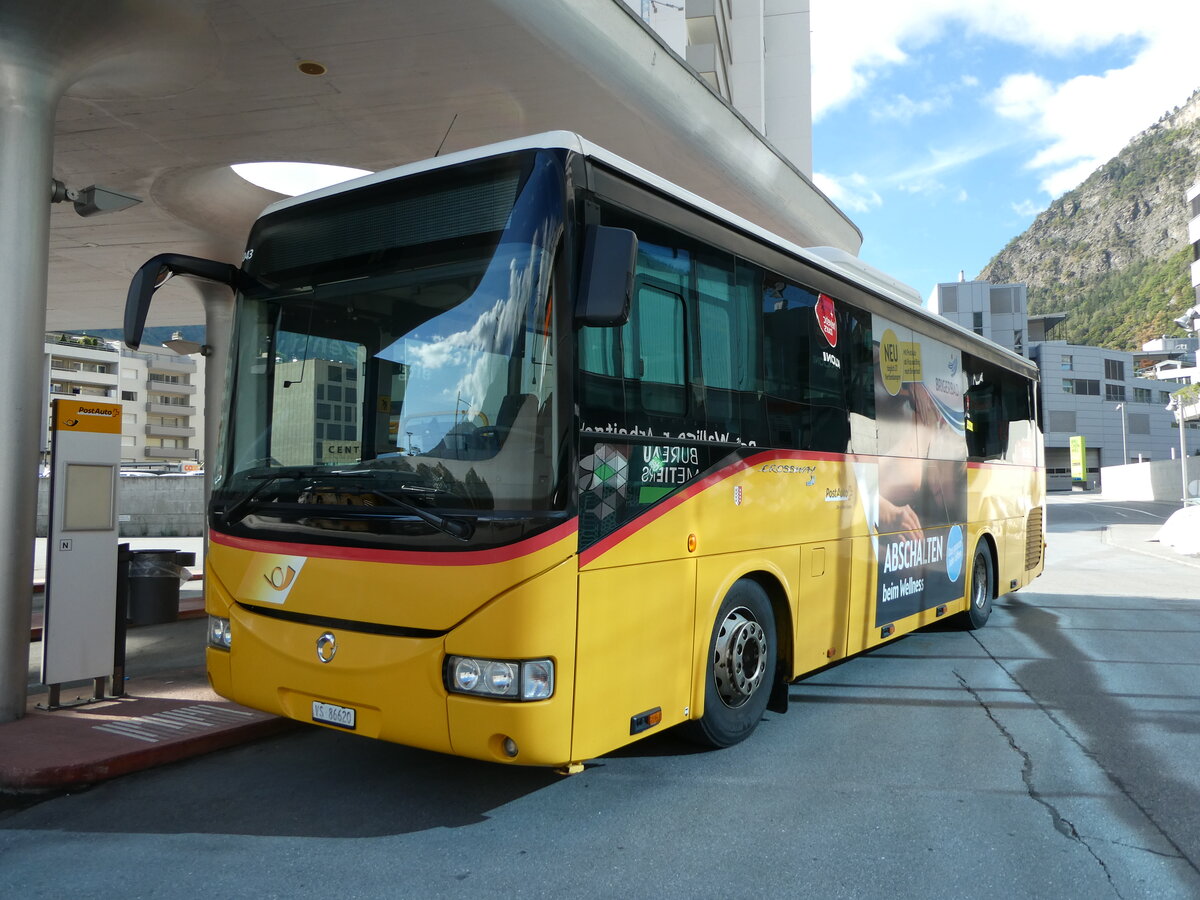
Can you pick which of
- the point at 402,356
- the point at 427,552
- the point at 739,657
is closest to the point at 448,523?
the point at 427,552

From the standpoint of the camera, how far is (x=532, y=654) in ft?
12.9

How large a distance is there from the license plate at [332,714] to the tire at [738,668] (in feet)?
6.20

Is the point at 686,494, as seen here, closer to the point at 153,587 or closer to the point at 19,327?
the point at 19,327

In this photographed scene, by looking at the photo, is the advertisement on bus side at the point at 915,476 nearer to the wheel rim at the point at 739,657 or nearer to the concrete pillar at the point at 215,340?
the wheel rim at the point at 739,657

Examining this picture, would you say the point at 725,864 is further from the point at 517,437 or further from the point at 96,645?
the point at 96,645

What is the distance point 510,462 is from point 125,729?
3.68 metres

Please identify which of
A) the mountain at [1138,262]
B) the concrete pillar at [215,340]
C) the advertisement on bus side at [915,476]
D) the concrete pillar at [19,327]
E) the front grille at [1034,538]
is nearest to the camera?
the concrete pillar at [19,327]

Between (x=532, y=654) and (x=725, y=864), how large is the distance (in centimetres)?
120

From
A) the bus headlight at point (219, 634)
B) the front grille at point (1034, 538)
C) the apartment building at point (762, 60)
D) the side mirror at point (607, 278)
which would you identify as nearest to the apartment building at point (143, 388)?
the apartment building at point (762, 60)

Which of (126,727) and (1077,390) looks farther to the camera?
(1077,390)

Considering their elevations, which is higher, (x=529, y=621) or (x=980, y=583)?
(x=529, y=621)

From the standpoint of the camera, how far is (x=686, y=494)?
4887 mm

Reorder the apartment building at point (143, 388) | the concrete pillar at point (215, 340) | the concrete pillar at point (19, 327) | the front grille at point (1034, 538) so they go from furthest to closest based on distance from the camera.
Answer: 1. the apartment building at point (143, 388)
2. the concrete pillar at point (215, 340)
3. the front grille at point (1034, 538)
4. the concrete pillar at point (19, 327)

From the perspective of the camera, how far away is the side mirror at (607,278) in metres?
4.05
